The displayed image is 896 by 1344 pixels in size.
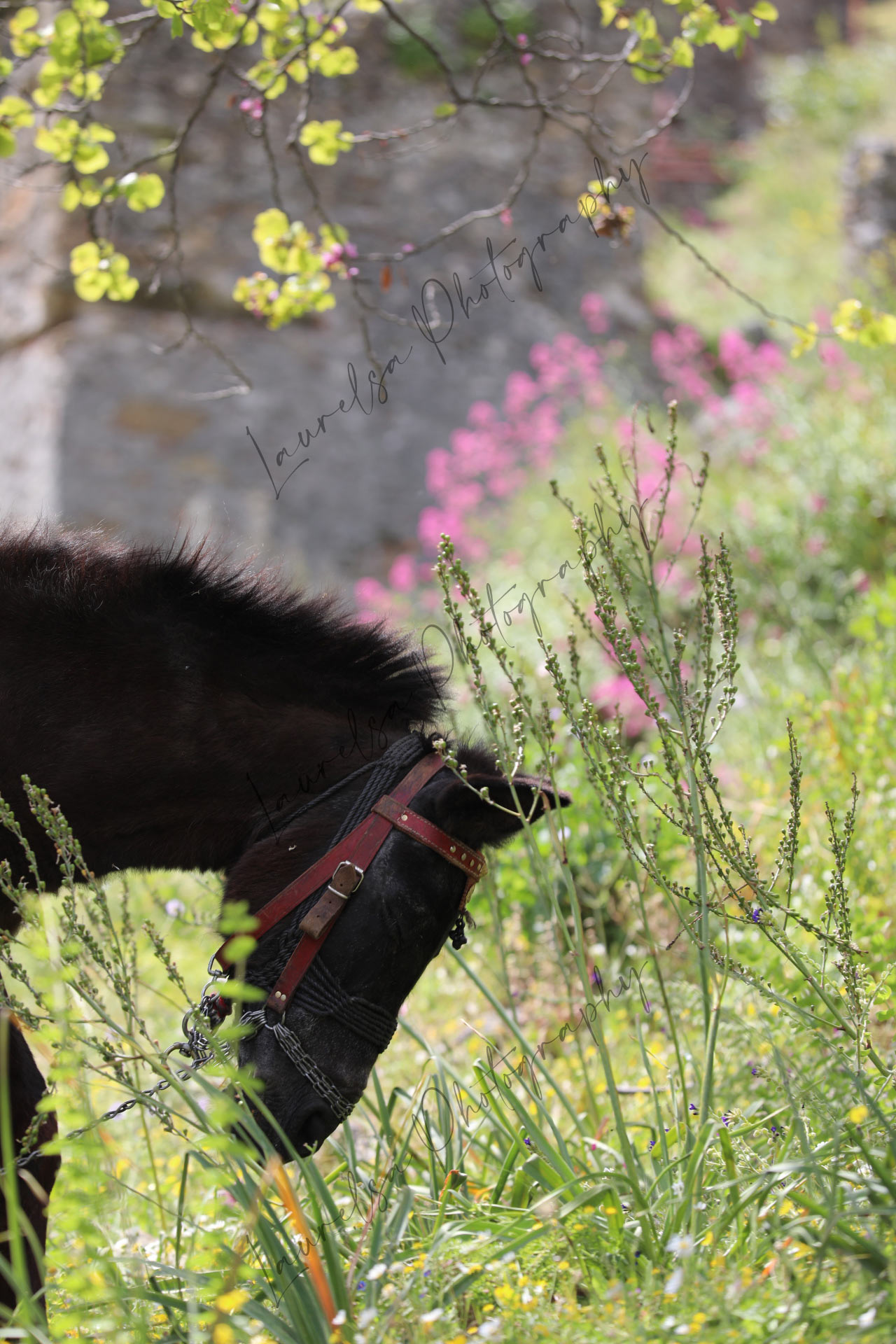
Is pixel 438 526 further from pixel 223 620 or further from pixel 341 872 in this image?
pixel 341 872

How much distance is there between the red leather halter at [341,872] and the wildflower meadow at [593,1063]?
156 mm

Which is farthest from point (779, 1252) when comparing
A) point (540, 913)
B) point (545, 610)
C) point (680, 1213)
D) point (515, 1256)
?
point (545, 610)

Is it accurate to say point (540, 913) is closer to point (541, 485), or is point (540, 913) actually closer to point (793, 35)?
point (541, 485)

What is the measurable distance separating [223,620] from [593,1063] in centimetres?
195

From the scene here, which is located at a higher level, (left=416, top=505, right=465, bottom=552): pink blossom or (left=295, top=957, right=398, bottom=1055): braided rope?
(left=416, top=505, right=465, bottom=552): pink blossom

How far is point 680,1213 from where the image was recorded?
5.38 ft

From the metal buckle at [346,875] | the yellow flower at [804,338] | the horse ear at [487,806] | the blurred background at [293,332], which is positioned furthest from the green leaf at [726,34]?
the blurred background at [293,332]

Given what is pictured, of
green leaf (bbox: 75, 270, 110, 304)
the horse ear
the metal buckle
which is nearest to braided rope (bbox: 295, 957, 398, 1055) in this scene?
the metal buckle

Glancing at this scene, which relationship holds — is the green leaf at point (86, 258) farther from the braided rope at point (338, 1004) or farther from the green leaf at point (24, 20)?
the braided rope at point (338, 1004)

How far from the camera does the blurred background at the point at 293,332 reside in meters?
8.39

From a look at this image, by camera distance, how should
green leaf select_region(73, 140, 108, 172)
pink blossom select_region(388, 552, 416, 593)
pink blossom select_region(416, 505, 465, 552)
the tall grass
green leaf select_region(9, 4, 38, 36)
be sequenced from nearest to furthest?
the tall grass < green leaf select_region(9, 4, 38, 36) < green leaf select_region(73, 140, 108, 172) < pink blossom select_region(388, 552, 416, 593) < pink blossom select_region(416, 505, 465, 552)

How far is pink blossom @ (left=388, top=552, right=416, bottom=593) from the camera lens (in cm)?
724

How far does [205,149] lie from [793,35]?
14.5 metres

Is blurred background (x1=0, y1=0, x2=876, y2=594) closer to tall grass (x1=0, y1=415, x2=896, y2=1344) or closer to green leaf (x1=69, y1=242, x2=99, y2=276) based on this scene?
green leaf (x1=69, y1=242, x2=99, y2=276)
